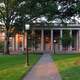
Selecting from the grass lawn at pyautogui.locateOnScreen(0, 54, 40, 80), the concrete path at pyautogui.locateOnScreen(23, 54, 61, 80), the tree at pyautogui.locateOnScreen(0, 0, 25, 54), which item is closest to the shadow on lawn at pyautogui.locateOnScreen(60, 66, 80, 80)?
the concrete path at pyautogui.locateOnScreen(23, 54, 61, 80)

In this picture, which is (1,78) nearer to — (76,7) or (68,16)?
(76,7)

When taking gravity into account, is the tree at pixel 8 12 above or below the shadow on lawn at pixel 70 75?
above

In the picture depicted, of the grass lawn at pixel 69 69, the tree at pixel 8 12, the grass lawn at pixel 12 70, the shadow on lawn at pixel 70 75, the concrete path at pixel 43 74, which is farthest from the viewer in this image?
the tree at pixel 8 12

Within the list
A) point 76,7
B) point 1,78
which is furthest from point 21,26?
point 1,78

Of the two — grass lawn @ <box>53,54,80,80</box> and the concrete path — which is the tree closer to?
grass lawn @ <box>53,54,80,80</box>

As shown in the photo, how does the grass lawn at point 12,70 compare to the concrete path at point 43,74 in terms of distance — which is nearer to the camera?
the concrete path at point 43,74

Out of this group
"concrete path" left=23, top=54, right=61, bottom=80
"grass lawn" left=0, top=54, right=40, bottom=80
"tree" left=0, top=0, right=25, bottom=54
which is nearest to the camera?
"concrete path" left=23, top=54, right=61, bottom=80

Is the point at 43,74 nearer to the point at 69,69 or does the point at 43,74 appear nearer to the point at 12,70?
the point at 12,70

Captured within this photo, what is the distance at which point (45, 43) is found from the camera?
8025 centimetres

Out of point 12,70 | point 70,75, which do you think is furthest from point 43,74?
point 12,70

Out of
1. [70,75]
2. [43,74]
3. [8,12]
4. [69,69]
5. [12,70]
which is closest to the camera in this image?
[70,75]

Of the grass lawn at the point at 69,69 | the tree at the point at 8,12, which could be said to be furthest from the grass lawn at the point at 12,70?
the tree at the point at 8,12

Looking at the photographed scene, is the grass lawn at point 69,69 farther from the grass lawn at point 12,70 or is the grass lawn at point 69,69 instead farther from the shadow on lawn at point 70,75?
the grass lawn at point 12,70

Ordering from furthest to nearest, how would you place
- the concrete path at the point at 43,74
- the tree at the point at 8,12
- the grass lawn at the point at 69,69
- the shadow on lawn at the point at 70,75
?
the tree at the point at 8,12, the grass lawn at the point at 69,69, the concrete path at the point at 43,74, the shadow on lawn at the point at 70,75
